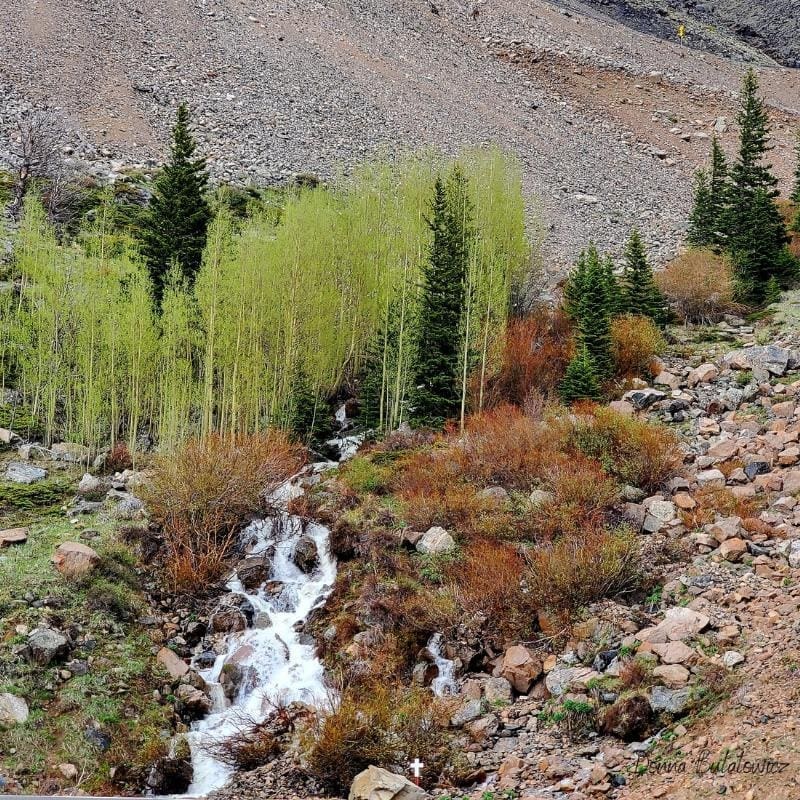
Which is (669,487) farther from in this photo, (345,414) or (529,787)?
(345,414)

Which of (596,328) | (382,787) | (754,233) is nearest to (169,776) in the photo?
(382,787)

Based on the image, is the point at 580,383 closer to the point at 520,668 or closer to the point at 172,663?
the point at 520,668

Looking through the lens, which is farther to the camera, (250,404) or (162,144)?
(162,144)

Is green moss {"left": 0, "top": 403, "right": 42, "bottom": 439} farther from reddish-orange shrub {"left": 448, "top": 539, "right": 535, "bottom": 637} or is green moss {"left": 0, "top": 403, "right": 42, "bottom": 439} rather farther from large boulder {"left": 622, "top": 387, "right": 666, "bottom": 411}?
large boulder {"left": 622, "top": 387, "right": 666, "bottom": 411}

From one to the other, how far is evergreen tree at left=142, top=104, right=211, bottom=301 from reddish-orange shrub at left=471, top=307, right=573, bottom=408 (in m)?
11.6

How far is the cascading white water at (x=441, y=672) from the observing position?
12258mm

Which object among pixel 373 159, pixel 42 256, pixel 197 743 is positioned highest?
pixel 373 159

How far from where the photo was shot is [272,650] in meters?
14.0

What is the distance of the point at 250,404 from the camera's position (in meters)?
23.1

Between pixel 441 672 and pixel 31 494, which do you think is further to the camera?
pixel 31 494

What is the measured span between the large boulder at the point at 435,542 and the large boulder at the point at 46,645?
22.2ft

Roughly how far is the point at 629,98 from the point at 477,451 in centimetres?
4868

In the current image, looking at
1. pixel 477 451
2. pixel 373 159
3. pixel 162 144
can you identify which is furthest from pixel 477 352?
pixel 162 144

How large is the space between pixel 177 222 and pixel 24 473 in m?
12.3
